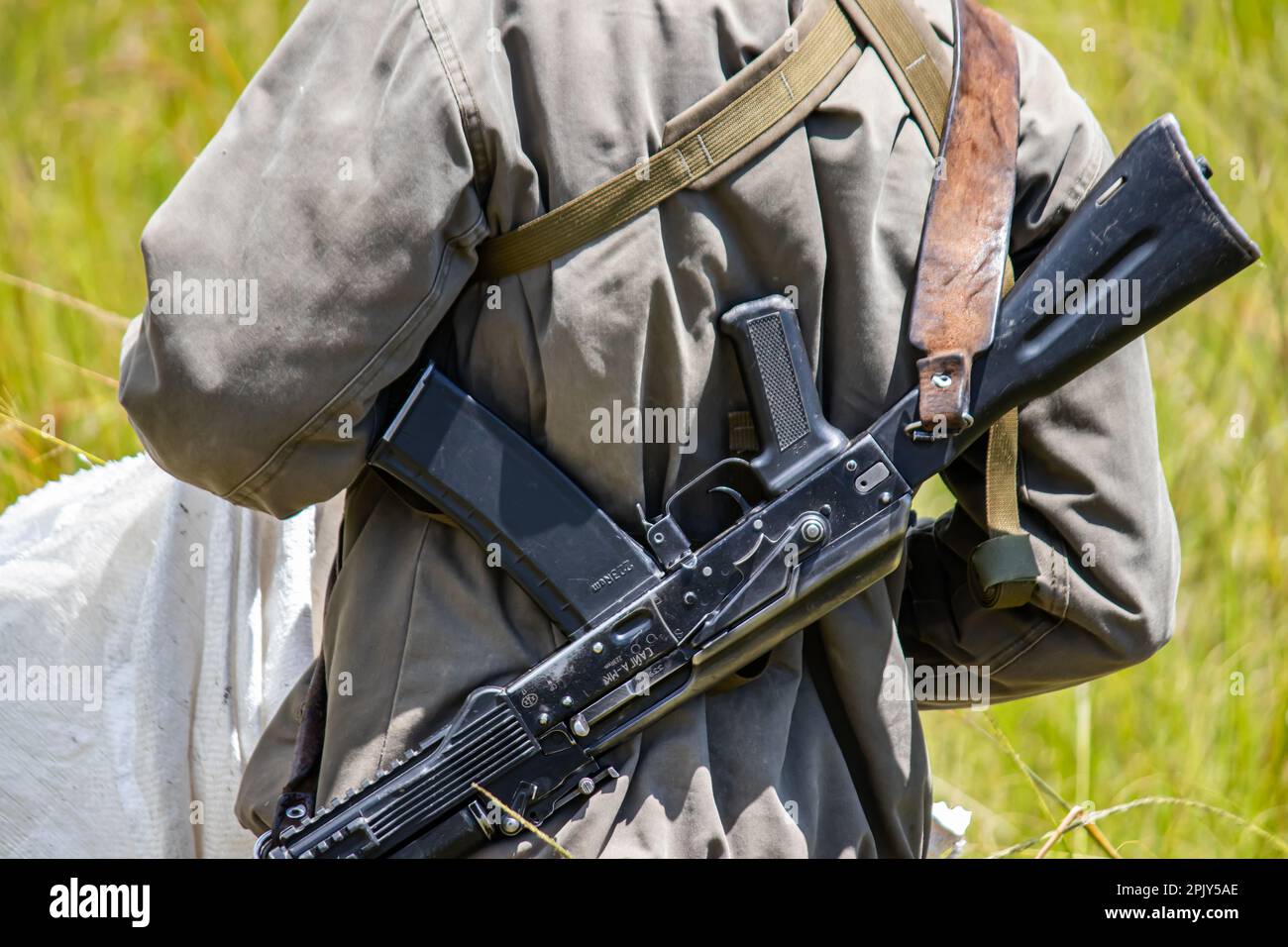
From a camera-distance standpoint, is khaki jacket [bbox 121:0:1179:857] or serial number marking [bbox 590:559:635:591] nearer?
khaki jacket [bbox 121:0:1179:857]

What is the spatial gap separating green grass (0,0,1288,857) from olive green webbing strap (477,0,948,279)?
4.00 ft

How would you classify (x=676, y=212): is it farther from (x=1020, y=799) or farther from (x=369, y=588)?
(x=1020, y=799)

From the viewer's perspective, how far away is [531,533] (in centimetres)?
150

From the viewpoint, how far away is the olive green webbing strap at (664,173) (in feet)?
4.65

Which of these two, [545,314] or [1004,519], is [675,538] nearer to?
[545,314]

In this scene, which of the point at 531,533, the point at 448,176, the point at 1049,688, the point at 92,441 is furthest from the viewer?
the point at 92,441

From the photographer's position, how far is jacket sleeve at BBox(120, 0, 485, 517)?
54.2 inches

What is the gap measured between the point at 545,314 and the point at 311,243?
253 mm

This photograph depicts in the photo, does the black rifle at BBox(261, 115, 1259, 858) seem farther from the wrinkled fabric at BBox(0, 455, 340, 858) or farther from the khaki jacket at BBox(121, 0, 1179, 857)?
the wrinkled fabric at BBox(0, 455, 340, 858)

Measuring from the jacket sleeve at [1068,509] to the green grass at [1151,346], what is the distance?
18.3 inches

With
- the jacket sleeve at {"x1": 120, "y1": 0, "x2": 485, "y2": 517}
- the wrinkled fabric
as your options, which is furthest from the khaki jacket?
the wrinkled fabric

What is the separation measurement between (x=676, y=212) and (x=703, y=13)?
0.21 meters
